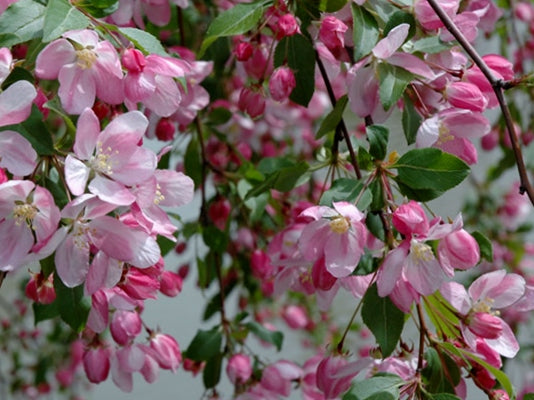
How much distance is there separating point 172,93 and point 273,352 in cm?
213

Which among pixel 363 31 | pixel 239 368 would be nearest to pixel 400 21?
pixel 363 31

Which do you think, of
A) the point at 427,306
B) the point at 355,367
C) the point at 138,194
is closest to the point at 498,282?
the point at 427,306

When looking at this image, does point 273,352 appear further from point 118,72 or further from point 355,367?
point 118,72

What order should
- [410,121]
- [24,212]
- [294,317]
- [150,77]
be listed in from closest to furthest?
[24,212] < [150,77] < [410,121] < [294,317]

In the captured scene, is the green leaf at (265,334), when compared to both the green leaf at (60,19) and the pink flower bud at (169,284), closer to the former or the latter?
the pink flower bud at (169,284)

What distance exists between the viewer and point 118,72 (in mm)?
754

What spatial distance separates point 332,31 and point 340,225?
224mm

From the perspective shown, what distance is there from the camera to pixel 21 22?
0.75 m

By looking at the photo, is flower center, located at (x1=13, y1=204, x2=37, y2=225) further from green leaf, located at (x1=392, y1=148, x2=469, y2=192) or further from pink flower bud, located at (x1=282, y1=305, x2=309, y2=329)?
pink flower bud, located at (x1=282, y1=305, x2=309, y2=329)

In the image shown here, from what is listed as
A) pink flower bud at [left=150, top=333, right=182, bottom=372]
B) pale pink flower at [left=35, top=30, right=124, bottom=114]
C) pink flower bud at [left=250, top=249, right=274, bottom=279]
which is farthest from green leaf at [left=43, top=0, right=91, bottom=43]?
pink flower bud at [left=250, top=249, right=274, bottom=279]

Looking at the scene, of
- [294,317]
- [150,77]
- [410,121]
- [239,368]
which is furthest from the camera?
[294,317]

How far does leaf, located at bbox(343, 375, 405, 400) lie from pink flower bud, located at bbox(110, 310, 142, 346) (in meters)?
0.30

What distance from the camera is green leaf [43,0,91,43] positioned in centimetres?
70

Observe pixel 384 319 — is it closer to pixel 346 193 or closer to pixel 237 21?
pixel 346 193
